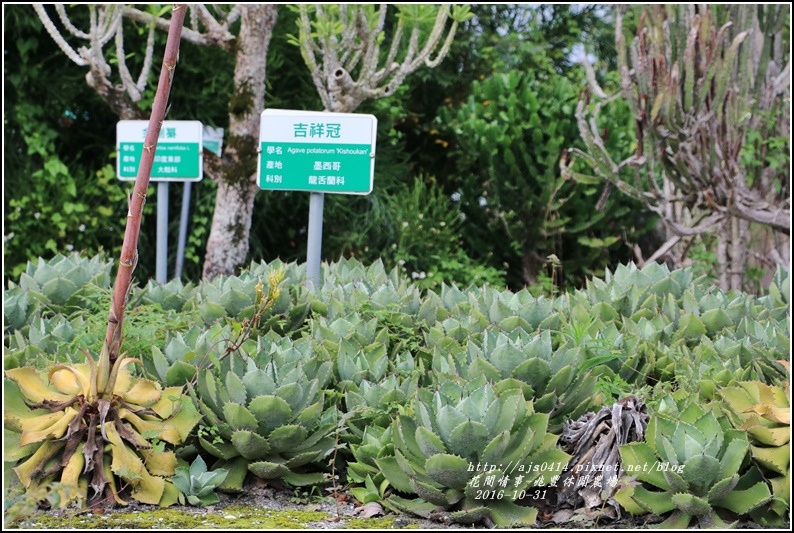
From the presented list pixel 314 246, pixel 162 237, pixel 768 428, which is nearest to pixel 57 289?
pixel 314 246

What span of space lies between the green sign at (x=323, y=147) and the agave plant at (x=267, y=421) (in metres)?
2.04

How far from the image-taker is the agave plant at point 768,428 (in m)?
2.57

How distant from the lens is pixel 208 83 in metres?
9.21

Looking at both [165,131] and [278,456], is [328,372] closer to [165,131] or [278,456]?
[278,456]

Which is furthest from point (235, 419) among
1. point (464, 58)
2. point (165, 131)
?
point (464, 58)

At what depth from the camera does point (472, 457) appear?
257 centimetres

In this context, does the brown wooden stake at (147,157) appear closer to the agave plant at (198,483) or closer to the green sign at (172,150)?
the agave plant at (198,483)

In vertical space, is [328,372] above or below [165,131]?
below

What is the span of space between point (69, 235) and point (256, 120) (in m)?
2.50

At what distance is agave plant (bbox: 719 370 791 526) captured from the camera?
8.42 ft

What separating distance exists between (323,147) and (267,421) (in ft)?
7.54

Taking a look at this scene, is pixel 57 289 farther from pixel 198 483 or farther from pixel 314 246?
pixel 198 483

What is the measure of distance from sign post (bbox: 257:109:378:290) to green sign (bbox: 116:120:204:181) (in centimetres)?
168

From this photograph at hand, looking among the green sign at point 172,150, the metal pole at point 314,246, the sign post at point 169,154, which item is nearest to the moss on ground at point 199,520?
the metal pole at point 314,246
